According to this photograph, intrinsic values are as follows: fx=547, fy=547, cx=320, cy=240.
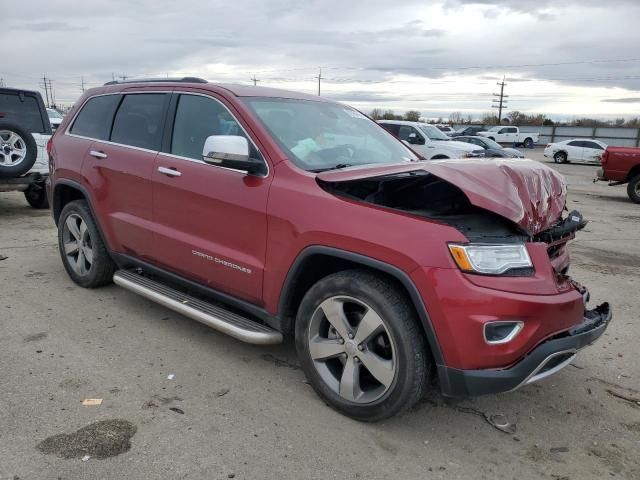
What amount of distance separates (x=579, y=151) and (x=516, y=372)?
30.8m

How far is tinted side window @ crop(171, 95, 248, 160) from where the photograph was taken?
147 inches

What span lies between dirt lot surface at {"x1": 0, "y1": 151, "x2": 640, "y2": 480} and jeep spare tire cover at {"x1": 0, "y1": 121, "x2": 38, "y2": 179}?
12.4ft

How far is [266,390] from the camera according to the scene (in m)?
3.39

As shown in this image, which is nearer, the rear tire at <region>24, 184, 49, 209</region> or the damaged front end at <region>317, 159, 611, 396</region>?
the damaged front end at <region>317, 159, 611, 396</region>

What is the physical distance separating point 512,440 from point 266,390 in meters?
1.45

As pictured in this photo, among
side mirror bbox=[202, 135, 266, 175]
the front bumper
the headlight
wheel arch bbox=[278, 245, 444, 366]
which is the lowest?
the front bumper

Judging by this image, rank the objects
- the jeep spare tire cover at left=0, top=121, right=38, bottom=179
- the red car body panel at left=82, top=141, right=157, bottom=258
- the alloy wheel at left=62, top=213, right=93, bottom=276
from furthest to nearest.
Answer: the jeep spare tire cover at left=0, top=121, right=38, bottom=179, the alloy wheel at left=62, top=213, right=93, bottom=276, the red car body panel at left=82, top=141, right=157, bottom=258

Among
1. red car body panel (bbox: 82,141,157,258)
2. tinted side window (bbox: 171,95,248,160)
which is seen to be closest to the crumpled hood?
tinted side window (bbox: 171,95,248,160)

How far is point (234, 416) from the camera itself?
3.08 metres

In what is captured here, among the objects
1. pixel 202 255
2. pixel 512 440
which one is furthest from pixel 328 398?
pixel 202 255

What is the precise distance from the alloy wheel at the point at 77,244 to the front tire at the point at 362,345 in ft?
8.86

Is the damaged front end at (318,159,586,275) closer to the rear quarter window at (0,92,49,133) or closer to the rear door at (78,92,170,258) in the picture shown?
the rear door at (78,92,170,258)

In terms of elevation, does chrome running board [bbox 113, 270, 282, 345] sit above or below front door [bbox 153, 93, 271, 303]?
below

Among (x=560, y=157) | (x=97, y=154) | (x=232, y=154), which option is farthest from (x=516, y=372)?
(x=560, y=157)
